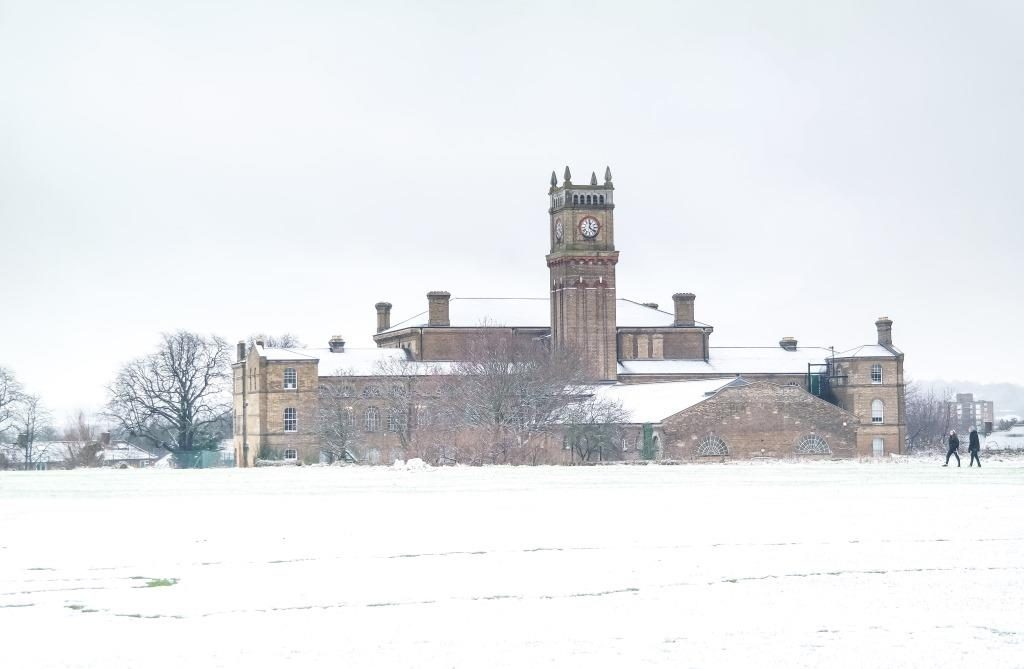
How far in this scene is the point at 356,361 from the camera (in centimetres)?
8238

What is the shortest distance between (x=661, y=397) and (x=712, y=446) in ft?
22.7

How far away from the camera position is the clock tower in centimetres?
8794

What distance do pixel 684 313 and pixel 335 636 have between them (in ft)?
272

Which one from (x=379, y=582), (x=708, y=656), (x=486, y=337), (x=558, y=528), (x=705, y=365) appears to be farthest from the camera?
(x=705, y=365)

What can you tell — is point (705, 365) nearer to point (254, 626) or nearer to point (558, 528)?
point (558, 528)

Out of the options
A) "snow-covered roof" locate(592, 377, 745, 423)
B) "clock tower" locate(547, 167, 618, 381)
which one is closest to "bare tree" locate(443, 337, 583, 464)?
"snow-covered roof" locate(592, 377, 745, 423)

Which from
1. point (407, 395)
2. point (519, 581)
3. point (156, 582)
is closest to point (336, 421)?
point (407, 395)

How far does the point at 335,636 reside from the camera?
472 inches

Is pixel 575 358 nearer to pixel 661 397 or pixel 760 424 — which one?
pixel 661 397

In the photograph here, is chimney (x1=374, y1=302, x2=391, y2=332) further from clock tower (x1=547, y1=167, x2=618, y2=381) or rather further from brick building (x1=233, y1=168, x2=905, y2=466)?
clock tower (x1=547, y1=167, x2=618, y2=381)

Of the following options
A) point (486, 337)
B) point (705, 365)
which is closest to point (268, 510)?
point (486, 337)

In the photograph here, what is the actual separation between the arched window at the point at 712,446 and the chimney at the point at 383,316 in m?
41.7

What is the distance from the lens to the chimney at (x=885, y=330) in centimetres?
8844

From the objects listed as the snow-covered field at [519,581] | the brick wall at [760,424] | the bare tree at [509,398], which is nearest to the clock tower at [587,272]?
the bare tree at [509,398]
